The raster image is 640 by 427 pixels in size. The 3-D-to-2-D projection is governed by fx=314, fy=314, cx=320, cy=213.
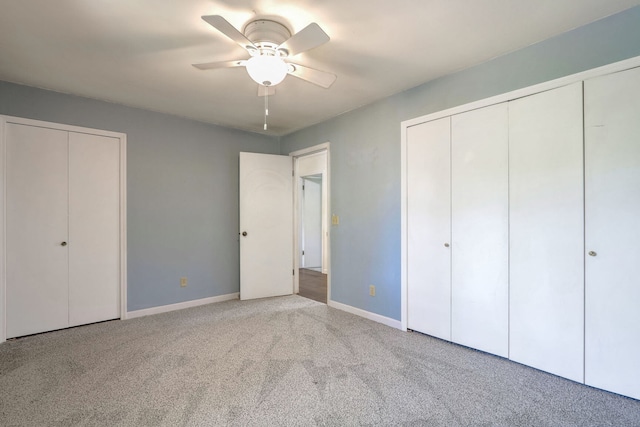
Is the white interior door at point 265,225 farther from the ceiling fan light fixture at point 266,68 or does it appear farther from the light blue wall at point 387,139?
the ceiling fan light fixture at point 266,68

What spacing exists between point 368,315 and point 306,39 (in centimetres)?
278

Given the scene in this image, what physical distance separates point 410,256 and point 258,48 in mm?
2232

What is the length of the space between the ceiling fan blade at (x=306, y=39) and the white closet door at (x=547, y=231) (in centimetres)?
160

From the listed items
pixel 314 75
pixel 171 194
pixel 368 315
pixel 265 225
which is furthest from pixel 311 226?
pixel 314 75

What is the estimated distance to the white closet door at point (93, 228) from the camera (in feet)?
10.5

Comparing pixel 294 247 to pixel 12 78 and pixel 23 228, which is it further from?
pixel 12 78

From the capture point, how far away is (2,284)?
2.82 meters

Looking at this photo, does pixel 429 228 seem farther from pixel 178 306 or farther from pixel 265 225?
pixel 178 306

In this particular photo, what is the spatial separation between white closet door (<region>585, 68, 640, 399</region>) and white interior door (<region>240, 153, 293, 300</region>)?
133 inches

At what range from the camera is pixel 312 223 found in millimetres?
7203

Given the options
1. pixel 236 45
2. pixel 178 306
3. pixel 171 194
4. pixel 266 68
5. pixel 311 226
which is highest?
pixel 236 45

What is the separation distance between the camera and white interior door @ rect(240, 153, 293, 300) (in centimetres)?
429

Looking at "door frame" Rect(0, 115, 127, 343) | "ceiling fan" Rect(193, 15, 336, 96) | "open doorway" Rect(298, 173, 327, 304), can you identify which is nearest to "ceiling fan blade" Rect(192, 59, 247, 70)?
"ceiling fan" Rect(193, 15, 336, 96)

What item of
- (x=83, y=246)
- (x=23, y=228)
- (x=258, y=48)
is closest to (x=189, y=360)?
(x=83, y=246)
